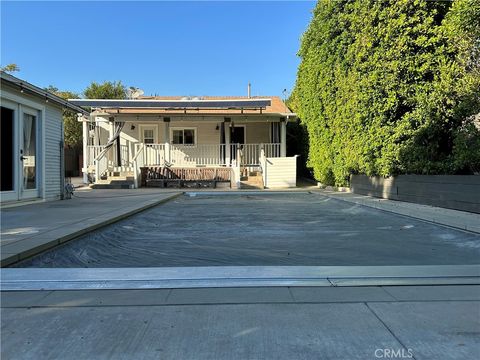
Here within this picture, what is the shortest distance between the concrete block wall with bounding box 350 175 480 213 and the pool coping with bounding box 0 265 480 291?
4.95 m

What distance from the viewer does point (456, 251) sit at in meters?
6.22

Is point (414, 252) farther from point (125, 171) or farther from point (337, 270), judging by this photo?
point (125, 171)

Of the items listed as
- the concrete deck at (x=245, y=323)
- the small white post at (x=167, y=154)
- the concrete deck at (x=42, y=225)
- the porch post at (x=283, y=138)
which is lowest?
the concrete deck at (x=245, y=323)

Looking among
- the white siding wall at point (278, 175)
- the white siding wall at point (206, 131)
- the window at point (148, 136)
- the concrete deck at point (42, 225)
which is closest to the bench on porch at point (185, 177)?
the white siding wall at point (278, 175)

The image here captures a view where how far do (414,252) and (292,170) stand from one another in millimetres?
15133

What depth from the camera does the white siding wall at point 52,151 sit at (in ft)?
41.4

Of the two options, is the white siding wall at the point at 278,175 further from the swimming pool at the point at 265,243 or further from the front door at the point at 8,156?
the front door at the point at 8,156

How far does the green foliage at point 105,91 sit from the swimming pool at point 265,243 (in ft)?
103

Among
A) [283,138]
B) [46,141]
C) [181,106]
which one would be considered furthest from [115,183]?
[283,138]

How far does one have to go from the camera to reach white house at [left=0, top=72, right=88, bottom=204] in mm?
10625

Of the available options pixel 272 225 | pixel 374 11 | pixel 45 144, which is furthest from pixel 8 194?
pixel 374 11

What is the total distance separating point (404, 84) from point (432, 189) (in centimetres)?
292

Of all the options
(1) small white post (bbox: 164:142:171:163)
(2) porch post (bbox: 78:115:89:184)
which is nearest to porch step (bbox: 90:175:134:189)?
(2) porch post (bbox: 78:115:89:184)

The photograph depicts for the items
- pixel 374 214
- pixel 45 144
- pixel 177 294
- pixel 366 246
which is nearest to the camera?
pixel 177 294
